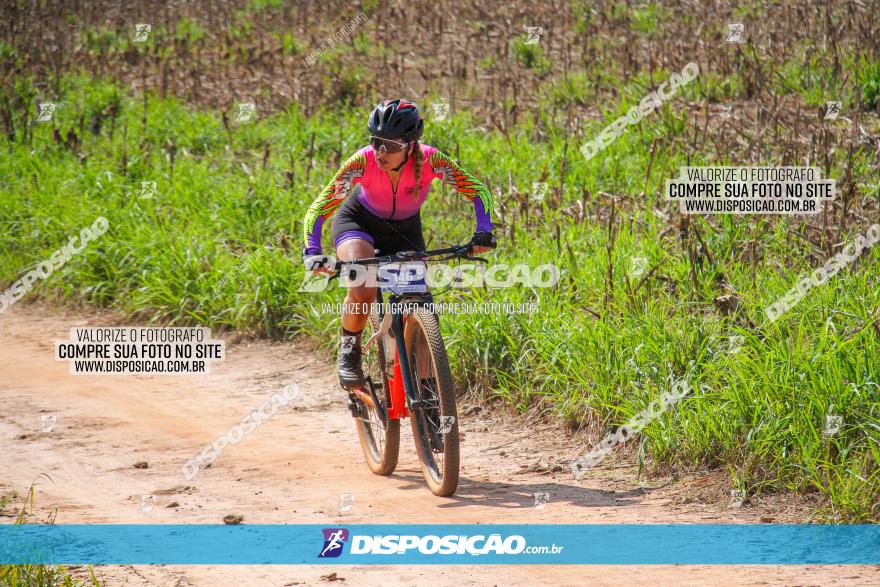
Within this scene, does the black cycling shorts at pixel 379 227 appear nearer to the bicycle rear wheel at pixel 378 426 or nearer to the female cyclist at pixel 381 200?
the female cyclist at pixel 381 200

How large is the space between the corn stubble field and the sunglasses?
85.1 inches

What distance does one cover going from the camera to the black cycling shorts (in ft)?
21.3

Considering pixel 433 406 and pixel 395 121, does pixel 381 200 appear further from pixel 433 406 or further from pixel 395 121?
A: pixel 433 406

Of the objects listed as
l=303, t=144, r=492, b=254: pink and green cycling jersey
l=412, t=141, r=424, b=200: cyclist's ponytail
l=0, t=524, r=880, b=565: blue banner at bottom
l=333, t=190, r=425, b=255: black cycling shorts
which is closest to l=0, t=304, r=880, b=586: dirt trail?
l=0, t=524, r=880, b=565: blue banner at bottom

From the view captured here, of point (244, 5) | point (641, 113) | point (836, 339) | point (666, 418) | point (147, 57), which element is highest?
point (244, 5)

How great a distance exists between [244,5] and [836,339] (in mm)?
16014

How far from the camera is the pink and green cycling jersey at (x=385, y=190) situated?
6297 millimetres

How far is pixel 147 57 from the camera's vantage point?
57.2 ft

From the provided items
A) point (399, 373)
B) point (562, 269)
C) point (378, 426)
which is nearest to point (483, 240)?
point (399, 373)

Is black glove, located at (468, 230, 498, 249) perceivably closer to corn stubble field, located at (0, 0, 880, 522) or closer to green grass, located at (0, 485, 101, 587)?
corn stubble field, located at (0, 0, 880, 522)

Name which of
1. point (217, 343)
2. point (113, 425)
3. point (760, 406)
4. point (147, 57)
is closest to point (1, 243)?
point (217, 343)

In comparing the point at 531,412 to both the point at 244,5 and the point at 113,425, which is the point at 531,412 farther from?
the point at 244,5

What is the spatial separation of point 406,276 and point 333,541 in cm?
166

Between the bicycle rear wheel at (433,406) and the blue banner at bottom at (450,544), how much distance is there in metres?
0.48
